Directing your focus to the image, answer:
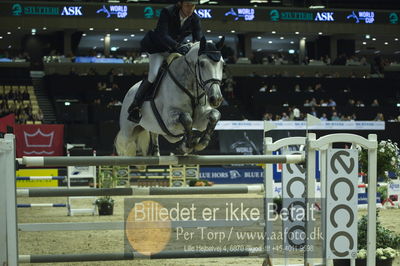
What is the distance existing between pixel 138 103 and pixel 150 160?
155 centimetres

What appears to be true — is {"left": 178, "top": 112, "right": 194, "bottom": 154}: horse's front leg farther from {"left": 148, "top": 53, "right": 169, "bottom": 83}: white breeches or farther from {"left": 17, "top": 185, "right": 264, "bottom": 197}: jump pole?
{"left": 148, "top": 53, "right": 169, "bottom": 83}: white breeches

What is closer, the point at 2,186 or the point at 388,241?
the point at 2,186

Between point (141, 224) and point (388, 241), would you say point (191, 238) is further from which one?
point (388, 241)

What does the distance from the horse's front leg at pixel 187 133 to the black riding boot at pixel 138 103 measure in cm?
82

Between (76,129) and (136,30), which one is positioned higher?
(136,30)

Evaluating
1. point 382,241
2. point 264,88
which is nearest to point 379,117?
point 264,88

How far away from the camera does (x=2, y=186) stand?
4344 mm

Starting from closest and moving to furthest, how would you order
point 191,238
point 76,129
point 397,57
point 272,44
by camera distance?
point 191,238, point 76,129, point 272,44, point 397,57

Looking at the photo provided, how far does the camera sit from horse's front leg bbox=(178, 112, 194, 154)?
5180 millimetres

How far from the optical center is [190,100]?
221 inches

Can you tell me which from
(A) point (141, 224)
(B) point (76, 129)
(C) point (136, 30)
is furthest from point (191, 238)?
(C) point (136, 30)

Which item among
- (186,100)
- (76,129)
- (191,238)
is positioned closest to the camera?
(186,100)

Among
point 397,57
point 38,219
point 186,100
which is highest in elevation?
point 397,57

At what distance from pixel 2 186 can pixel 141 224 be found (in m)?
4.85
